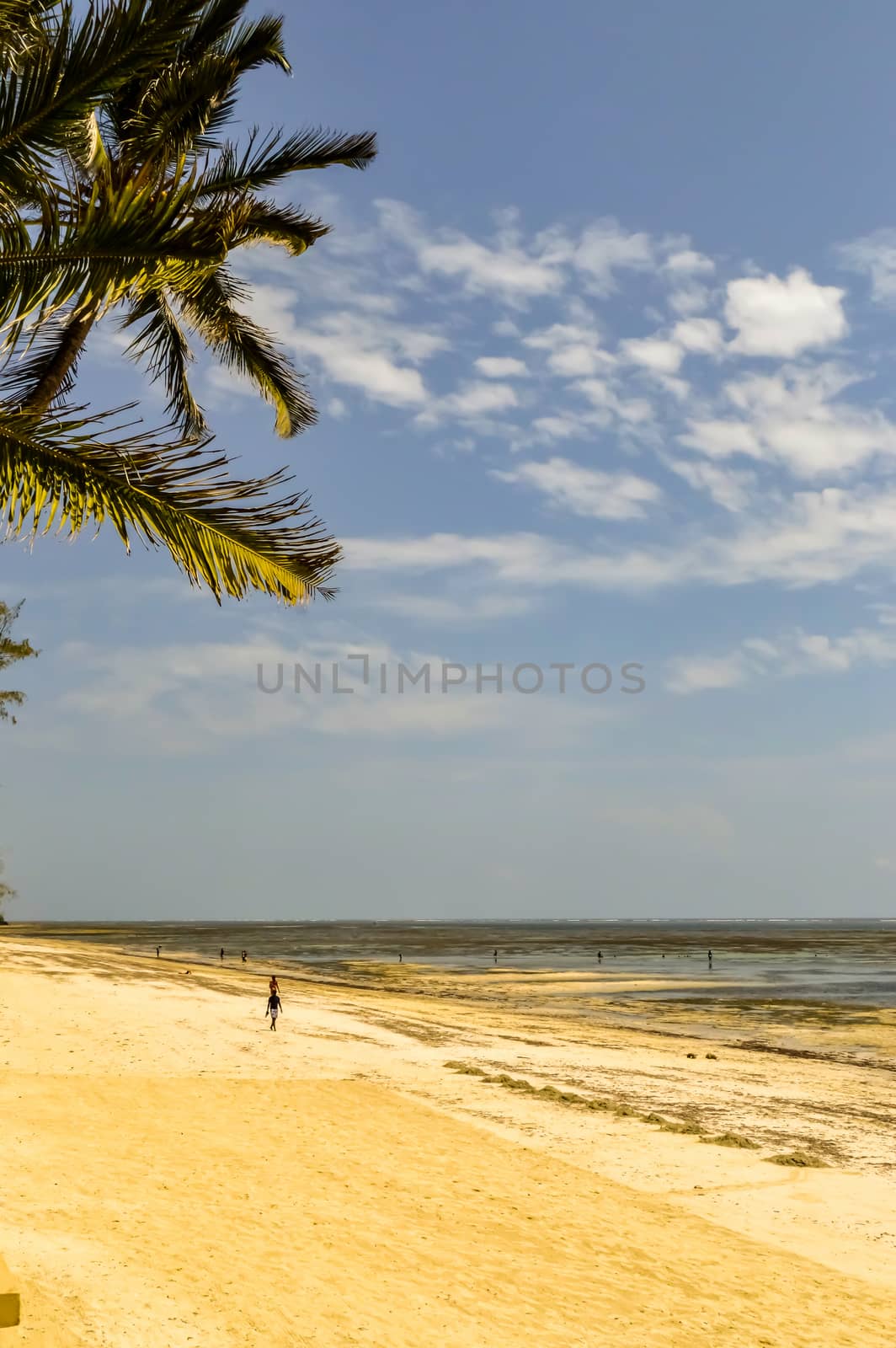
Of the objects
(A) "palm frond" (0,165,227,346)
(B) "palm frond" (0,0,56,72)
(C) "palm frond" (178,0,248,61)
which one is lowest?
(A) "palm frond" (0,165,227,346)

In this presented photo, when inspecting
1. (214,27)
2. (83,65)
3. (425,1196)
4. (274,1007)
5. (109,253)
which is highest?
(214,27)

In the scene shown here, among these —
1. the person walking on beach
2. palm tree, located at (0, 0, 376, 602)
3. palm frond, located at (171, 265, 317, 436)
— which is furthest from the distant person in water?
palm tree, located at (0, 0, 376, 602)

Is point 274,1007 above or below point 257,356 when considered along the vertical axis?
below

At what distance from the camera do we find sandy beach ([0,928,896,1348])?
7988mm

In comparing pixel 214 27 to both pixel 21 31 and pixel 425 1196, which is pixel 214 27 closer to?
pixel 21 31

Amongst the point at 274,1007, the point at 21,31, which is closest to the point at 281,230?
the point at 21,31

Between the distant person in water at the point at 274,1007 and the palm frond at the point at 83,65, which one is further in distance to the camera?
the distant person in water at the point at 274,1007

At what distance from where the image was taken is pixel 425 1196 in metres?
A: 11.6

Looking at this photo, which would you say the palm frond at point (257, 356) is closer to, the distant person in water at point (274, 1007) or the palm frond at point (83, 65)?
the palm frond at point (83, 65)

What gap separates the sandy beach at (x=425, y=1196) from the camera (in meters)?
7.99

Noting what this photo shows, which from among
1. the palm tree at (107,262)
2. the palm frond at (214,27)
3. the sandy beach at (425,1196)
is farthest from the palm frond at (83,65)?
the sandy beach at (425,1196)

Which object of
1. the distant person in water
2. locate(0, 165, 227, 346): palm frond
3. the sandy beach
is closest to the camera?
locate(0, 165, 227, 346): palm frond

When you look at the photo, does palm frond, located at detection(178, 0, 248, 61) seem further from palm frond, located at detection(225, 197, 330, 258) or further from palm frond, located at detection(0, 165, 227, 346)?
palm frond, located at detection(0, 165, 227, 346)

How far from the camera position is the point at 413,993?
46.2 m
